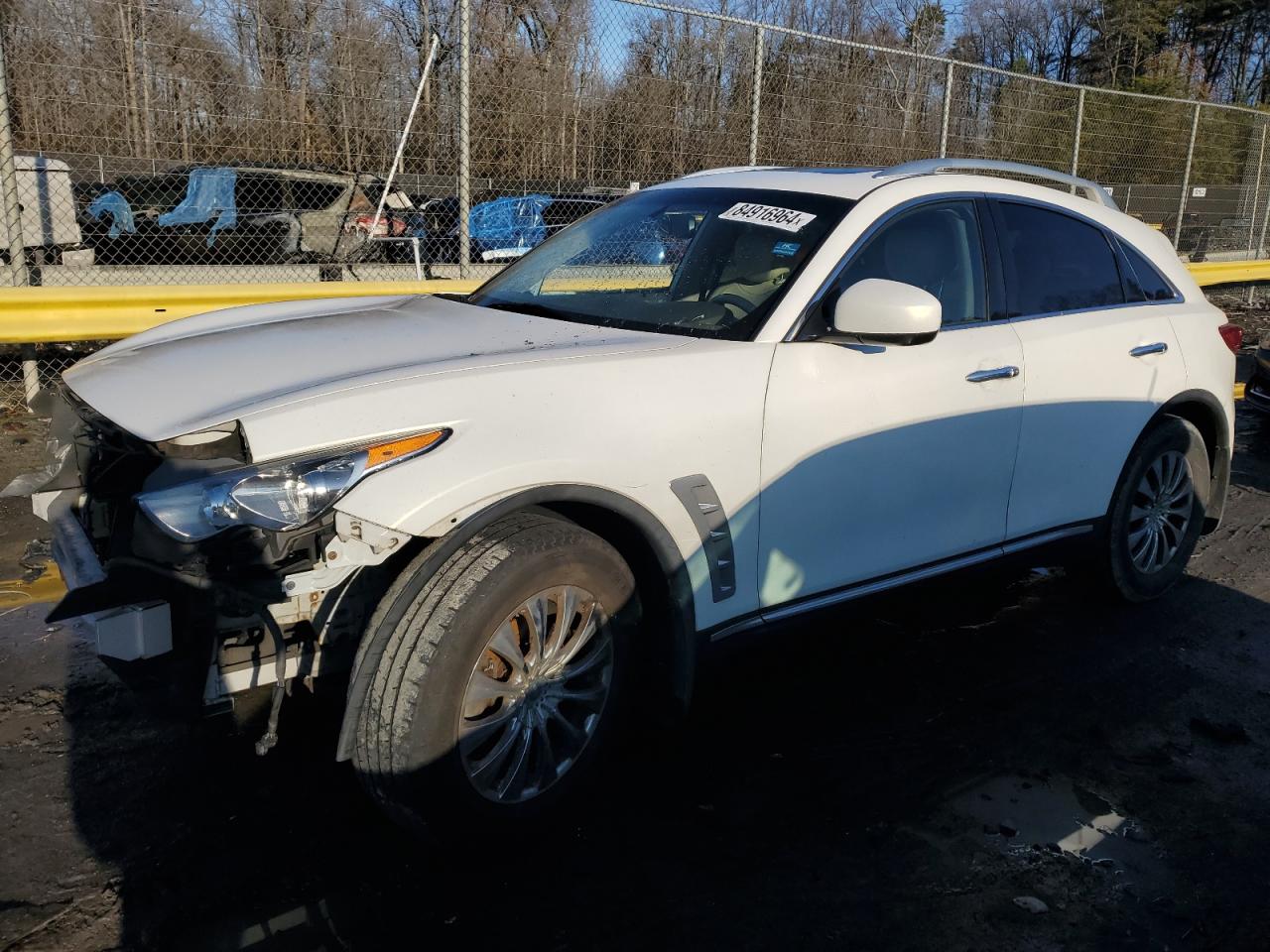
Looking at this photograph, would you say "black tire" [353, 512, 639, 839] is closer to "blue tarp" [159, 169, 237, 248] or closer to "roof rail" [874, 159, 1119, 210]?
"roof rail" [874, 159, 1119, 210]

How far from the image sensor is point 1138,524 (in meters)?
4.70

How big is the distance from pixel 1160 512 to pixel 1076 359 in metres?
1.10

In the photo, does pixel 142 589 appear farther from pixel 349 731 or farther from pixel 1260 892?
pixel 1260 892

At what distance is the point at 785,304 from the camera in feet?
10.9

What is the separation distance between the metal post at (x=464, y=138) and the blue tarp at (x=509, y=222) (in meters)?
0.11

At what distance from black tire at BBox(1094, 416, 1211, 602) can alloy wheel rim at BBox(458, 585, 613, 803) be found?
256 centimetres

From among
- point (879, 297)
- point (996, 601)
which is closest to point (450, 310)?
point (879, 297)

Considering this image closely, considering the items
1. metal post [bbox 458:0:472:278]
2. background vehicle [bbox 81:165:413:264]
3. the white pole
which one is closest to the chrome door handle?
metal post [bbox 458:0:472:278]

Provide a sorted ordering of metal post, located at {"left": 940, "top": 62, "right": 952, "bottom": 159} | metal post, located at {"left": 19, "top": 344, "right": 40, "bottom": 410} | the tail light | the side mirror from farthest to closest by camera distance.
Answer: metal post, located at {"left": 940, "top": 62, "right": 952, "bottom": 159} < metal post, located at {"left": 19, "top": 344, "right": 40, "bottom": 410} < the tail light < the side mirror

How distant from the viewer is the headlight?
8.06 ft

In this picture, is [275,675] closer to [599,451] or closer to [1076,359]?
[599,451]

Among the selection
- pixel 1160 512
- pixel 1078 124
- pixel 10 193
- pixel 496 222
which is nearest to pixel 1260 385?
pixel 1160 512

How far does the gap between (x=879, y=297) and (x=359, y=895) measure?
2.15 meters

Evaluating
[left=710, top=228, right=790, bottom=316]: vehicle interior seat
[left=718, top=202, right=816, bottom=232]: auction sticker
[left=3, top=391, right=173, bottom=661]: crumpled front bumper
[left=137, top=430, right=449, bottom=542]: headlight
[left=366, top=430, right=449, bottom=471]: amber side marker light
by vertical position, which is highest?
[left=718, top=202, right=816, bottom=232]: auction sticker
